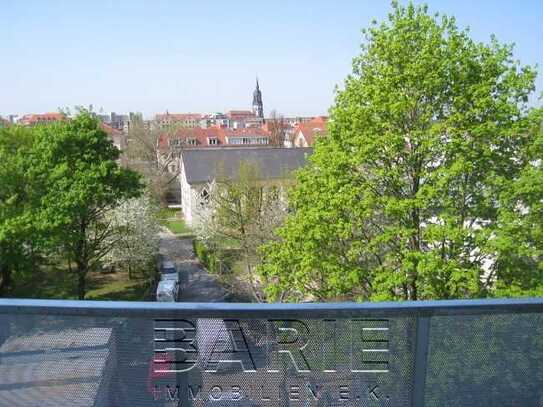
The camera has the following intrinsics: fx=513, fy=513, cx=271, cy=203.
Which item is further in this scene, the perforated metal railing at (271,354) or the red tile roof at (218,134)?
the red tile roof at (218,134)

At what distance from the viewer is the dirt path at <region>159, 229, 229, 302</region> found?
72.0 ft

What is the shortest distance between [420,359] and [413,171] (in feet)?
28.2

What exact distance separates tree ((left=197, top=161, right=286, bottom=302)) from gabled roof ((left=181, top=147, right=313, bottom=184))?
438 inches

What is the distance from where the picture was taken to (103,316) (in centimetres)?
225

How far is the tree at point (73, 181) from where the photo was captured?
18.0m

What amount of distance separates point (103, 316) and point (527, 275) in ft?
29.8

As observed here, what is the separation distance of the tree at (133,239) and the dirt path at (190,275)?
2128mm

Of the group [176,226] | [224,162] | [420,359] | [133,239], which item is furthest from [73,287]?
[420,359]

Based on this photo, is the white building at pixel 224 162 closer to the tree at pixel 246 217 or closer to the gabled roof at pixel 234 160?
the gabled roof at pixel 234 160

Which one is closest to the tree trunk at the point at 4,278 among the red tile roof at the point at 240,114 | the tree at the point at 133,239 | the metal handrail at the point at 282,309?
the tree at the point at 133,239

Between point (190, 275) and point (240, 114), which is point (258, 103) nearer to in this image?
point (240, 114)

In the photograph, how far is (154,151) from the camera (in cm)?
5172

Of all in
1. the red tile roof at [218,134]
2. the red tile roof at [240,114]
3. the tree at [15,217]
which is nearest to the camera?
the tree at [15,217]

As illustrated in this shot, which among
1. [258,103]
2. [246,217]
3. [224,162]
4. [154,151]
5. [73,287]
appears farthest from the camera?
[258,103]
